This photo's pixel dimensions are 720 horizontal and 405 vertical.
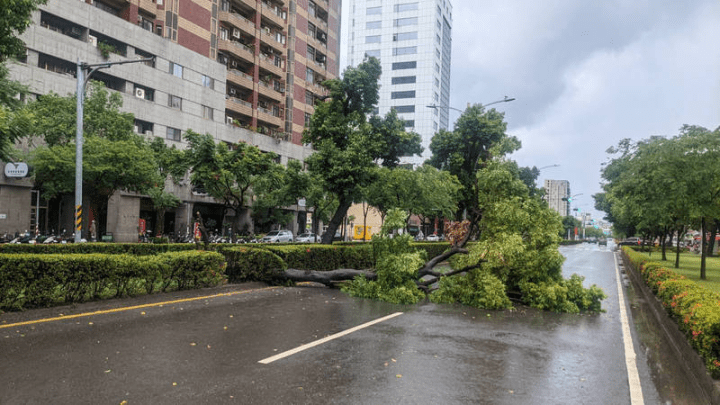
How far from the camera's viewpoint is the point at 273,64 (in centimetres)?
5519

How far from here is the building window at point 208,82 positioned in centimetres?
4591

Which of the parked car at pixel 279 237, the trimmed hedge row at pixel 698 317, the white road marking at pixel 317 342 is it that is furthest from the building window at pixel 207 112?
the trimmed hedge row at pixel 698 317

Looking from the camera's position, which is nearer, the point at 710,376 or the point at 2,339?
the point at 710,376

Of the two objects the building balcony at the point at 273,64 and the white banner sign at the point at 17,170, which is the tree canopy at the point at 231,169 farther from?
the building balcony at the point at 273,64

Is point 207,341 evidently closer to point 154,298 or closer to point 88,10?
point 154,298

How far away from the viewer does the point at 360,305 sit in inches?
446

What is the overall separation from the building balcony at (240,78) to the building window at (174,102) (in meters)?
7.00

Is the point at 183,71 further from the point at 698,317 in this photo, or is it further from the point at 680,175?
the point at 698,317

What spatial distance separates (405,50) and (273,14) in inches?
1968

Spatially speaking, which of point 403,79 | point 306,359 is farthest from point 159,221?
point 403,79

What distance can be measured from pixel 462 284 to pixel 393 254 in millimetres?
1874

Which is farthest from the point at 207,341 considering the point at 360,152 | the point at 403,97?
the point at 403,97

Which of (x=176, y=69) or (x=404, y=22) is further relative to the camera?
(x=404, y=22)

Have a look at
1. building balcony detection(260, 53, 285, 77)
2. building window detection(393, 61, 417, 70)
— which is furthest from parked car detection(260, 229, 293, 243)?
building window detection(393, 61, 417, 70)
